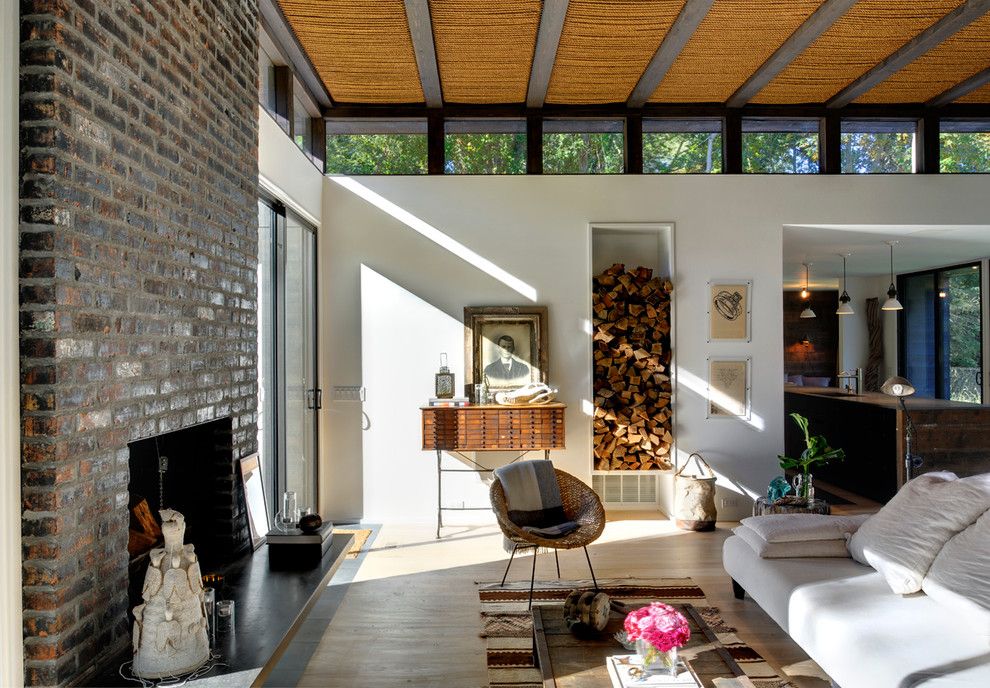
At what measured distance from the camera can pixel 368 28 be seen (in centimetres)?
430

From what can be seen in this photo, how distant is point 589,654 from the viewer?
2.53m

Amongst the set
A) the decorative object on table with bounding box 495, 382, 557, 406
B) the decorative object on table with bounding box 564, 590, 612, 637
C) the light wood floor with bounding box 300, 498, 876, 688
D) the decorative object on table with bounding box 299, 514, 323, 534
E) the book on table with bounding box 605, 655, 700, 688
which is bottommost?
the light wood floor with bounding box 300, 498, 876, 688

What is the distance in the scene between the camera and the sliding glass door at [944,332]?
7.70 meters

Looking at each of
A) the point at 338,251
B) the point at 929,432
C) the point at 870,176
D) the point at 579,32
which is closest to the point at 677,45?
the point at 579,32

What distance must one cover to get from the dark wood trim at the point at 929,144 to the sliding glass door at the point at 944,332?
8.26ft

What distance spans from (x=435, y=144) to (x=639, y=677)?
4.50m

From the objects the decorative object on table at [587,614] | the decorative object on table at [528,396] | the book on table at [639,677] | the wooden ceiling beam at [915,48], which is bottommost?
the book on table at [639,677]

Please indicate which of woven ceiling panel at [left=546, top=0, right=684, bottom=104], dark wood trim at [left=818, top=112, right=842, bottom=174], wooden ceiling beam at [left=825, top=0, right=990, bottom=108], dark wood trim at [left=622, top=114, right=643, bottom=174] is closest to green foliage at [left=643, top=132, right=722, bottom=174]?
dark wood trim at [left=622, top=114, right=643, bottom=174]

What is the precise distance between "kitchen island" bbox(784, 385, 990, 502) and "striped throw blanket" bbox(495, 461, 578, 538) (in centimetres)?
331

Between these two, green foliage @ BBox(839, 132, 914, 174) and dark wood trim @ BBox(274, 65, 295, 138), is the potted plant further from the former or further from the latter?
dark wood trim @ BBox(274, 65, 295, 138)

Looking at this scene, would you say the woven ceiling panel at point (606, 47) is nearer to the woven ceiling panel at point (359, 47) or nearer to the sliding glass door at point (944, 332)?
the woven ceiling panel at point (359, 47)

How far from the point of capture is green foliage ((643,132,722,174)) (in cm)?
583

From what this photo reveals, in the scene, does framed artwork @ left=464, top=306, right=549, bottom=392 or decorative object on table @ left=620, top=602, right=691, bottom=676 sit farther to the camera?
framed artwork @ left=464, top=306, right=549, bottom=392

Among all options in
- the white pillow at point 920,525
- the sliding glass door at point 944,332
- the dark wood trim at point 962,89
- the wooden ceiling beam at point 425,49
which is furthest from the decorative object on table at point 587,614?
the sliding glass door at point 944,332
